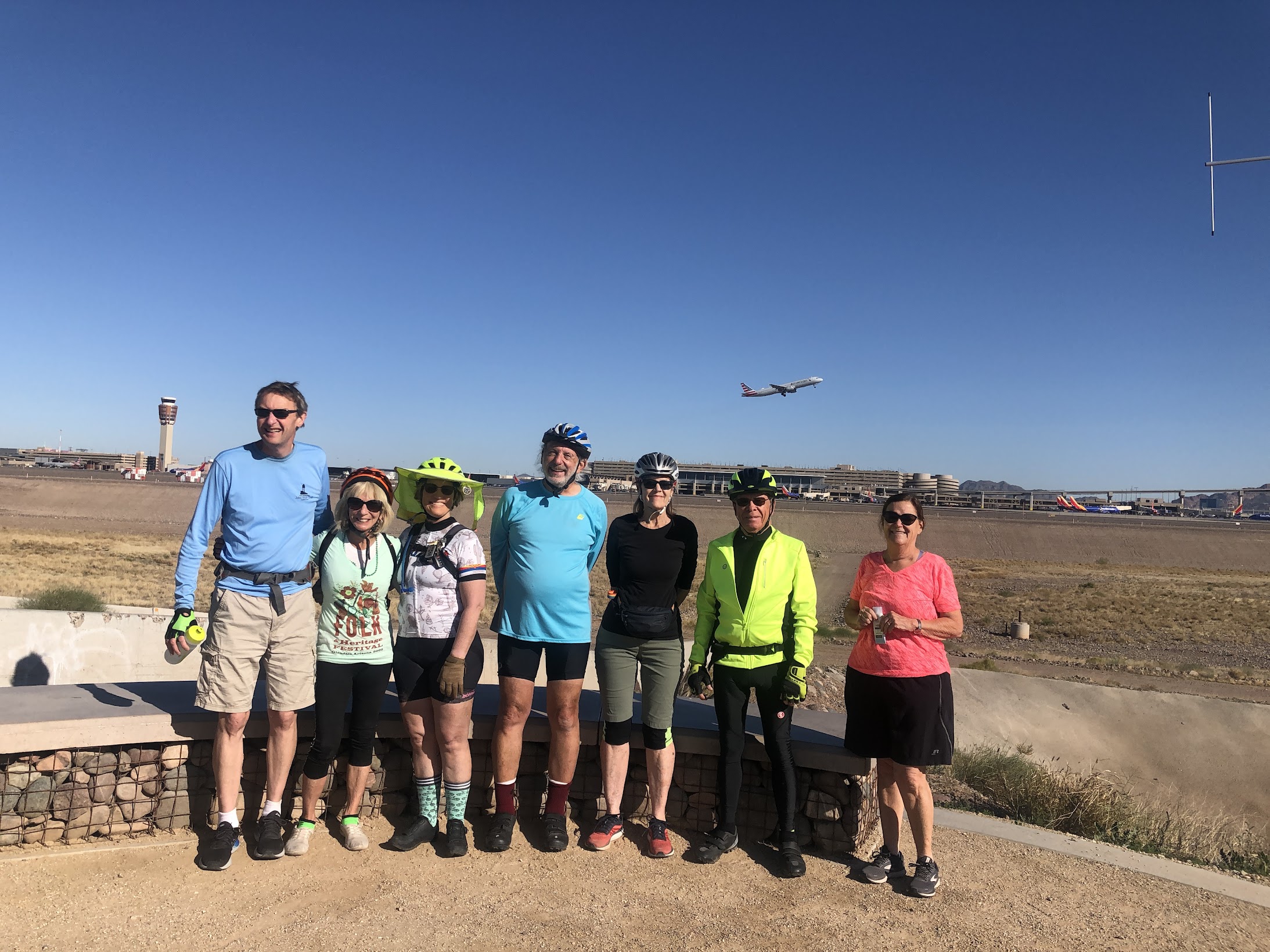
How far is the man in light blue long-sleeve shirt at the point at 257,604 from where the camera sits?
3.75 m

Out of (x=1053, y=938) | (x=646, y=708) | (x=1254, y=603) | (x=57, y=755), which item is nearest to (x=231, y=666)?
(x=57, y=755)

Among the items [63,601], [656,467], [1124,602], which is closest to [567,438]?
[656,467]

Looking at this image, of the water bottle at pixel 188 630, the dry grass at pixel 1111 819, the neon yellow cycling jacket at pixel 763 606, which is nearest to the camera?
the water bottle at pixel 188 630

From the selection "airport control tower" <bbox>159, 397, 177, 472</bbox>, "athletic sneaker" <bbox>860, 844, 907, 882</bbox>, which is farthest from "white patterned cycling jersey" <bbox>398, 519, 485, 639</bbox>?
"airport control tower" <bbox>159, 397, 177, 472</bbox>

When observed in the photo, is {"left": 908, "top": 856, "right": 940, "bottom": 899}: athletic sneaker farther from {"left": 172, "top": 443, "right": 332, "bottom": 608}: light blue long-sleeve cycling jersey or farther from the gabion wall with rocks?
{"left": 172, "top": 443, "right": 332, "bottom": 608}: light blue long-sleeve cycling jersey

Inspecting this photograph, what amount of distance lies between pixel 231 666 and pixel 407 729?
92 cm

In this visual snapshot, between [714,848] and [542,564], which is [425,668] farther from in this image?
[714,848]

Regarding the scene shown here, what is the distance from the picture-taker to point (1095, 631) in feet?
74.5

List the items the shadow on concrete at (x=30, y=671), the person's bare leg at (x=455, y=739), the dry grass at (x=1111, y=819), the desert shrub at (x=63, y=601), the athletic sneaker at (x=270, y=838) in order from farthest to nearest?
1. the desert shrub at (x=63, y=601)
2. the shadow on concrete at (x=30, y=671)
3. the dry grass at (x=1111, y=819)
4. the person's bare leg at (x=455, y=739)
5. the athletic sneaker at (x=270, y=838)

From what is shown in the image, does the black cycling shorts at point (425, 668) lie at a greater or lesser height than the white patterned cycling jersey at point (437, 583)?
lesser

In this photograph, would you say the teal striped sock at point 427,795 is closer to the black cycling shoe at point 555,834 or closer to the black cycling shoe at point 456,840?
the black cycling shoe at point 456,840

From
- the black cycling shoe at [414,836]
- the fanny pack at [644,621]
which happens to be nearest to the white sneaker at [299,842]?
the black cycling shoe at [414,836]

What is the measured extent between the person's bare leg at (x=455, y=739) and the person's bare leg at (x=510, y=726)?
0.51ft

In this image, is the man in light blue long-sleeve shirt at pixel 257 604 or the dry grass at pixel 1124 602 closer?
the man in light blue long-sleeve shirt at pixel 257 604
